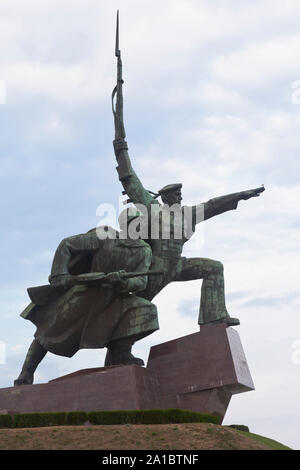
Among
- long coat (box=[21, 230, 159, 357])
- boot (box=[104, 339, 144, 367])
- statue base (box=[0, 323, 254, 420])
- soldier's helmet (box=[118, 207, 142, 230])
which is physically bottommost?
statue base (box=[0, 323, 254, 420])

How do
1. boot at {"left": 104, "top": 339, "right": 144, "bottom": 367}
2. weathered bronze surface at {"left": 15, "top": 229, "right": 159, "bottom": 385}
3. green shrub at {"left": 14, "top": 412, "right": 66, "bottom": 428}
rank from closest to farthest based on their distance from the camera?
green shrub at {"left": 14, "top": 412, "right": 66, "bottom": 428} → weathered bronze surface at {"left": 15, "top": 229, "right": 159, "bottom": 385} → boot at {"left": 104, "top": 339, "right": 144, "bottom": 367}

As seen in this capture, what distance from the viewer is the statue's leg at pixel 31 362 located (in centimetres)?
2042

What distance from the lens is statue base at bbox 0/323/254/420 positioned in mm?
18094

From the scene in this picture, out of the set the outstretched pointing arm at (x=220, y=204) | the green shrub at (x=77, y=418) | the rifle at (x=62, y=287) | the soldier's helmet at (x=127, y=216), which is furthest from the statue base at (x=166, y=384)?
the outstretched pointing arm at (x=220, y=204)

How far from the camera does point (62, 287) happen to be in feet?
66.0

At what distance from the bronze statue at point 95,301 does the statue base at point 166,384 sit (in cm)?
113

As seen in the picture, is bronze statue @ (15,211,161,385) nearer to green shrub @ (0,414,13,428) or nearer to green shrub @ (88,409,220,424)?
green shrub @ (88,409,220,424)

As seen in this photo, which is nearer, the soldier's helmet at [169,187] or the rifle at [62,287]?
the rifle at [62,287]

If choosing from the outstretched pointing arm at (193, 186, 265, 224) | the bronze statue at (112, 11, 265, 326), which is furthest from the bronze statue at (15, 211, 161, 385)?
the outstretched pointing arm at (193, 186, 265, 224)

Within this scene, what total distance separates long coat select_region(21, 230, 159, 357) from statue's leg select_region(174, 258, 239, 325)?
5.39ft

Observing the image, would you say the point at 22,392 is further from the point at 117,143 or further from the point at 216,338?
the point at 117,143

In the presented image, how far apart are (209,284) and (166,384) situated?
11.4 ft

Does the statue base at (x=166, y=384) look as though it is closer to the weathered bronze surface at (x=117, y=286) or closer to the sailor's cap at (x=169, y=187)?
the weathered bronze surface at (x=117, y=286)
